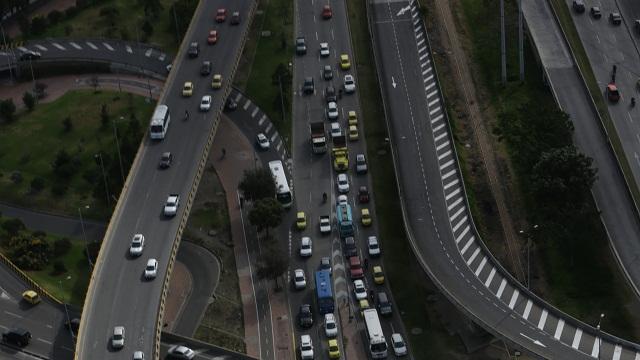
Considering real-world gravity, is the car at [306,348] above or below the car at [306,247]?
below

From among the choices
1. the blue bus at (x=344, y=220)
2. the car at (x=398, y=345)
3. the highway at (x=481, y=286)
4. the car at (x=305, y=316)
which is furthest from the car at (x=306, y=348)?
the blue bus at (x=344, y=220)

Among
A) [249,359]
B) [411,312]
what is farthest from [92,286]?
[411,312]

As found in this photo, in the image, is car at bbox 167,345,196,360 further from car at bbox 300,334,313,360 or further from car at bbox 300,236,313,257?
car at bbox 300,236,313,257

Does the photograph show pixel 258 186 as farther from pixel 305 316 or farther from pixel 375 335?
pixel 375 335

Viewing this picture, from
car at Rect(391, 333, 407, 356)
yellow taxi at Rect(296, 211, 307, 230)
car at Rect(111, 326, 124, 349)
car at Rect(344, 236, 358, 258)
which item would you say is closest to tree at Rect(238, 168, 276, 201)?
yellow taxi at Rect(296, 211, 307, 230)

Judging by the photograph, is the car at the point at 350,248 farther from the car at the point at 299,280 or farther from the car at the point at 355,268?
the car at the point at 299,280

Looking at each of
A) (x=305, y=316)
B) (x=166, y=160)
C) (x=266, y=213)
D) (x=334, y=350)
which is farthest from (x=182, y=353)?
(x=166, y=160)
